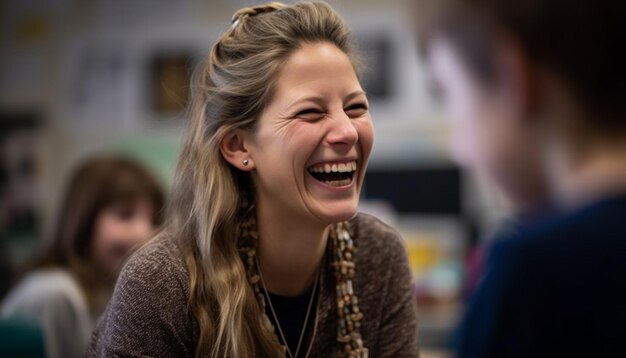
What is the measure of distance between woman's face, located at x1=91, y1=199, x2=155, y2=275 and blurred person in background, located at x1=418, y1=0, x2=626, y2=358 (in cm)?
166

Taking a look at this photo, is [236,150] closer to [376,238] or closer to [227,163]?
Answer: [227,163]

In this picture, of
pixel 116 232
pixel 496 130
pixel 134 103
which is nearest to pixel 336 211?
pixel 496 130

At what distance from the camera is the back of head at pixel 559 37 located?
598 millimetres

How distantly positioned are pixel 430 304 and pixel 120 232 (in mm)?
1629

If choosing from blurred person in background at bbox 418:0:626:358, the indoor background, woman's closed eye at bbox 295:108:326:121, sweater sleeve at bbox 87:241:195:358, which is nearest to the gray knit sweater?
sweater sleeve at bbox 87:241:195:358

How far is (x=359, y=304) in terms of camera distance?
4.63 ft

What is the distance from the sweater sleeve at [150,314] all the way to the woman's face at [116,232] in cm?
91

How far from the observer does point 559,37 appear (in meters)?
0.61

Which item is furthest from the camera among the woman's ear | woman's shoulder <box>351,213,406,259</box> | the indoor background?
the indoor background

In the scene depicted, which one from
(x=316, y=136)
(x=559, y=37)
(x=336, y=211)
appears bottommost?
(x=336, y=211)

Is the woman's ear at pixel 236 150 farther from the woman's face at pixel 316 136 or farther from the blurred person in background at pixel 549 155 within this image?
the blurred person in background at pixel 549 155

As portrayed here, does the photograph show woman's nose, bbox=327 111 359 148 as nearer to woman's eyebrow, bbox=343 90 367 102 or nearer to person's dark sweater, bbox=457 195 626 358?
woman's eyebrow, bbox=343 90 367 102

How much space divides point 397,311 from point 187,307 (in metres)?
0.45

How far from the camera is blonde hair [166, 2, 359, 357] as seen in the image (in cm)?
126
